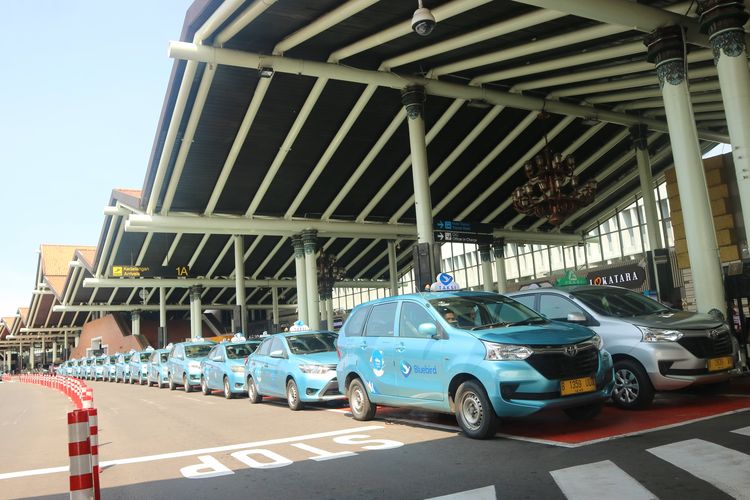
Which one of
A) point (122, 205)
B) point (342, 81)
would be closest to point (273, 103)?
point (342, 81)

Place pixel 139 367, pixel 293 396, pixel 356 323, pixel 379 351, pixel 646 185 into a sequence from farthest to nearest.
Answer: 1. pixel 139 367
2. pixel 646 185
3. pixel 293 396
4. pixel 356 323
5. pixel 379 351

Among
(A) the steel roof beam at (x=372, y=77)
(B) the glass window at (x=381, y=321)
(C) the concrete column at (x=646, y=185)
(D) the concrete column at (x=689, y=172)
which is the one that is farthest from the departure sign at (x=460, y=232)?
(B) the glass window at (x=381, y=321)

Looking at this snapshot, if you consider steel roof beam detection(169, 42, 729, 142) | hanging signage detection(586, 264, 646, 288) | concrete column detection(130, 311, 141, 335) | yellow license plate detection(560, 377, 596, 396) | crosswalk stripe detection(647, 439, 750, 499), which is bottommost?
crosswalk stripe detection(647, 439, 750, 499)

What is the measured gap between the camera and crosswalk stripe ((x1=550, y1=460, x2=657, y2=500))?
193 inches

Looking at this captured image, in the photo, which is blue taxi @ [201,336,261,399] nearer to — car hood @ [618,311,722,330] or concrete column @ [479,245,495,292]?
car hood @ [618,311,722,330]

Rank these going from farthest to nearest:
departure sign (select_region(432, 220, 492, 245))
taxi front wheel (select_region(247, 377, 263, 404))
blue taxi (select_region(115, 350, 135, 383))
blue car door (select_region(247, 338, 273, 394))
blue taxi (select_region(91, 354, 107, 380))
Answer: blue taxi (select_region(91, 354, 107, 380)) < blue taxi (select_region(115, 350, 135, 383)) < departure sign (select_region(432, 220, 492, 245)) < taxi front wheel (select_region(247, 377, 263, 404)) < blue car door (select_region(247, 338, 273, 394))

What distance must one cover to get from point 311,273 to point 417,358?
20.3 metres

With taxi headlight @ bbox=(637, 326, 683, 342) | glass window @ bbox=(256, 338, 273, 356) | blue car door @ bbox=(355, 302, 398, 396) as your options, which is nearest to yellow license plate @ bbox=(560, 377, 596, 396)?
taxi headlight @ bbox=(637, 326, 683, 342)

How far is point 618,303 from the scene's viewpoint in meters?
9.81

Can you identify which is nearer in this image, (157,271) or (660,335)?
(660,335)

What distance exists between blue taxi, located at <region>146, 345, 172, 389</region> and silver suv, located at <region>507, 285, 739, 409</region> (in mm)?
18885

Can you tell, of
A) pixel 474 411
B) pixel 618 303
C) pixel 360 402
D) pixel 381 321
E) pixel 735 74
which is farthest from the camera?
pixel 735 74

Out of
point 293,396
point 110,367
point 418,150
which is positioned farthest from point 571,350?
point 110,367

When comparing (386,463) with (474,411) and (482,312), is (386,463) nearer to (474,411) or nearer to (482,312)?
(474,411)
